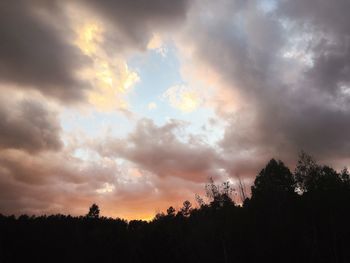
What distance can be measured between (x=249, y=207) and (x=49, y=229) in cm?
7971

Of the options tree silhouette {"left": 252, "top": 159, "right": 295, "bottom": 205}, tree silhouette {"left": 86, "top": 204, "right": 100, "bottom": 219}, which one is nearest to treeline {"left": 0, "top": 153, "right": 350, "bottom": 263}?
tree silhouette {"left": 252, "top": 159, "right": 295, "bottom": 205}

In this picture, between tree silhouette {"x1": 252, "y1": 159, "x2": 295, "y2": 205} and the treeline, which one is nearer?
the treeline

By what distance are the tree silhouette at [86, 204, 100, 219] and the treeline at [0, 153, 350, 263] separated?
53899mm

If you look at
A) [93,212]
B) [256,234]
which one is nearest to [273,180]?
[256,234]

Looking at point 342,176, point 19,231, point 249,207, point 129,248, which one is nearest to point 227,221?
point 249,207

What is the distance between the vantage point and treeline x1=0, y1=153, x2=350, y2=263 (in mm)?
71438

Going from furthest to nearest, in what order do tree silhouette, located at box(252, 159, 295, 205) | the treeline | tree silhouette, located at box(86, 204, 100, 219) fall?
tree silhouette, located at box(86, 204, 100, 219) → tree silhouette, located at box(252, 159, 295, 205) → the treeline

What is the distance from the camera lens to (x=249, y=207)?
80312 mm

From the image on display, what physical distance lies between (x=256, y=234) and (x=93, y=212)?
347 ft

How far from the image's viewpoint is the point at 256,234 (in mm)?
75250

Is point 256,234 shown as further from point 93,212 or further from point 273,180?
point 93,212

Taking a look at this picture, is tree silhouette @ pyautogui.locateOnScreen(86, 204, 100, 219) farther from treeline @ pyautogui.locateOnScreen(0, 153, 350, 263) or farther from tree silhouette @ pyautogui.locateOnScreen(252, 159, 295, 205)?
tree silhouette @ pyautogui.locateOnScreen(252, 159, 295, 205)

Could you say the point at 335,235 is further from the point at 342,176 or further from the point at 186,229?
the point at 186,229

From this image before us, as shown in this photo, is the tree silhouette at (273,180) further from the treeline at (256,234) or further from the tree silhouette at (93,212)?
the tree silhouette at (93,212)
